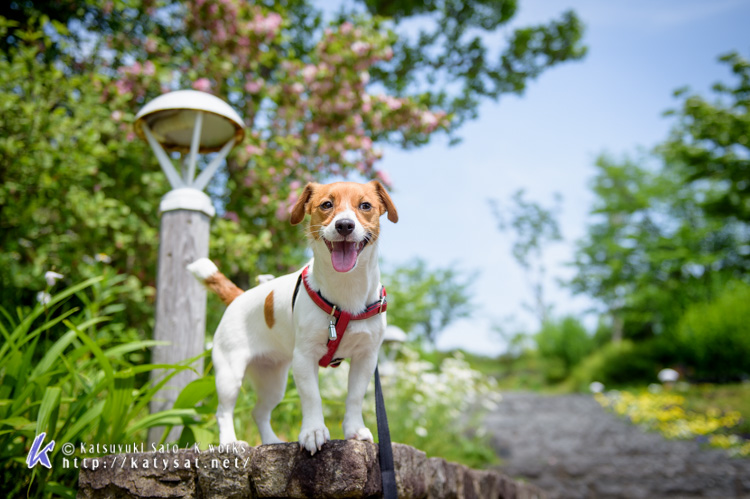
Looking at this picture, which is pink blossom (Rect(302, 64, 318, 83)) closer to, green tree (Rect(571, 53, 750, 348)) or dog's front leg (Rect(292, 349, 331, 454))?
dog's front leg (Rect(292, 349, 331, 454))

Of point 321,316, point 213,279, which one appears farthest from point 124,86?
point 321,316

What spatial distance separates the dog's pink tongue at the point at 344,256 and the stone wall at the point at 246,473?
57cm

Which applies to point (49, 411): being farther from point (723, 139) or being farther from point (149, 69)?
point (723, 139)

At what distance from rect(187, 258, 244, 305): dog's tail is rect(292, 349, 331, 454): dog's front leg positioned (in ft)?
2.01

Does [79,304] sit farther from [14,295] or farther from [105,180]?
[105,180]

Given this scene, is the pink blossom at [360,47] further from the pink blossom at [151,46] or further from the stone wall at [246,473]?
the stone wall at [246,473]

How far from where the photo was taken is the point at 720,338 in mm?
13156

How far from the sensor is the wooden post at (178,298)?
9.16ft

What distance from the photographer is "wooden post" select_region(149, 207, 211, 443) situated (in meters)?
2.79

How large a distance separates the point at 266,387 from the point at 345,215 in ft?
2.82

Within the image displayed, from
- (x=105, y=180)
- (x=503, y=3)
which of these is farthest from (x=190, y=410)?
(x=503, y=3)

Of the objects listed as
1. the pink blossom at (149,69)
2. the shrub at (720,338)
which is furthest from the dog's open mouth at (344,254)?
the shrub at (720,338)

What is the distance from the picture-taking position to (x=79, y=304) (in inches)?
156

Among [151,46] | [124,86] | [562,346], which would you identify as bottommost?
[124,86]
